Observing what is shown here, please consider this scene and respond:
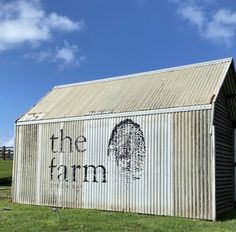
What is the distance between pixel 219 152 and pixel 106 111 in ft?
17.3

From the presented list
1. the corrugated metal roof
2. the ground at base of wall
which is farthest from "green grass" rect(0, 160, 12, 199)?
the ground at base of wall

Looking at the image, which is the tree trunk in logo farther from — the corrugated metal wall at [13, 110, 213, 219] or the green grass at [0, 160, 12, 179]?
the green grass at [0, 160, 12, 179]

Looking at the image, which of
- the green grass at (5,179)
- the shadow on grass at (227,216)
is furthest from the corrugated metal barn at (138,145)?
the green grass at (5,179)

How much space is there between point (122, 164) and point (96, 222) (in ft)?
11.9

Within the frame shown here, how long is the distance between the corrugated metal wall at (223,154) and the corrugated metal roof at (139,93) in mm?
945

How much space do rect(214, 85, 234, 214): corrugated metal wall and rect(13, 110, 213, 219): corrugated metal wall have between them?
3.13 feet

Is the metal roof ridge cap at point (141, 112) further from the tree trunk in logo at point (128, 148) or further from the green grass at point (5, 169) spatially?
the green grass at point (5, 169)

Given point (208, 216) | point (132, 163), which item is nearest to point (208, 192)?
point (208, 216)

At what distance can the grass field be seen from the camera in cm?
1404

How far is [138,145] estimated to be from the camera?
18.0 metres

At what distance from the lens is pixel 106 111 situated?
1933cm

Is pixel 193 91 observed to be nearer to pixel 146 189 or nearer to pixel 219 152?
pixel 219 152

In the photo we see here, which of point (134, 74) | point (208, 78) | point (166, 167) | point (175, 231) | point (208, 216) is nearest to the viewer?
point (175, 231)

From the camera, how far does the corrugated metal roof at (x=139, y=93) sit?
58.1 feet
